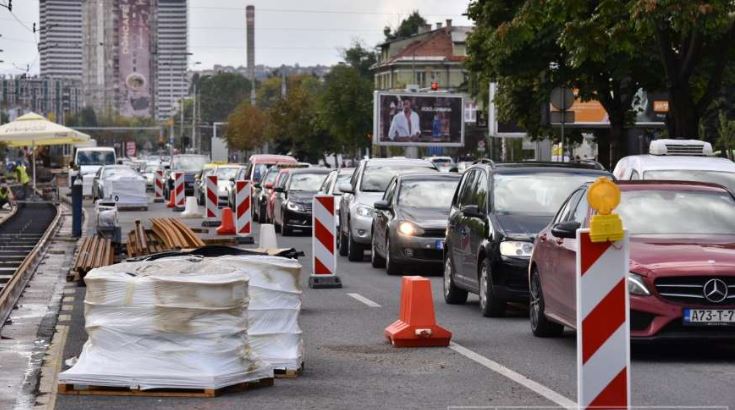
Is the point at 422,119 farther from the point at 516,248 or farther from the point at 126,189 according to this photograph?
the point at 516,248

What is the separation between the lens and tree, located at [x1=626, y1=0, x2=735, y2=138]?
26.7 metres

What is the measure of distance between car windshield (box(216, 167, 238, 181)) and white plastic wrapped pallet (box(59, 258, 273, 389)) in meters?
43.4

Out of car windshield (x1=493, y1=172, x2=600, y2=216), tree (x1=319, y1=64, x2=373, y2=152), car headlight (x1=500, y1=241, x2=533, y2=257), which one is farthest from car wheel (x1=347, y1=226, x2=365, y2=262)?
tree (x1=319, y1=64, x2=373, y2=152)

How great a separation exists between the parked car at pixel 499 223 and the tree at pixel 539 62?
1225 centimetres

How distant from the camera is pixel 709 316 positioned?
485 inches

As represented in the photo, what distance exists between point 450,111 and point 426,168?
39593mm

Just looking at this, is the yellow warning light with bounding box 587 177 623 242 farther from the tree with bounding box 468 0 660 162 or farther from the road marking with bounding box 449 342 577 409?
the tree with bounding box 468 0 660 162

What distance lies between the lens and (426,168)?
30.0 m

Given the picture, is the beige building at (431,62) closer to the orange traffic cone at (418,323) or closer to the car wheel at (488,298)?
the car wheel at (488,298)

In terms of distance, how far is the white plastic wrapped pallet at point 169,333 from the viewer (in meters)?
10.8

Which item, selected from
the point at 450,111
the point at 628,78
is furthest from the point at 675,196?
the point at 450,111

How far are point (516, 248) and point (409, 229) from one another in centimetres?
662

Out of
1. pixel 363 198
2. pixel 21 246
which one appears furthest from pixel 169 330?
pixel 21 246

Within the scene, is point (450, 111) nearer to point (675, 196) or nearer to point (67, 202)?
point (67, 202)
